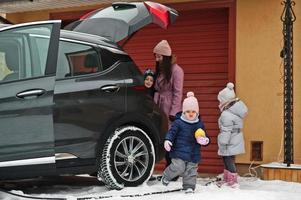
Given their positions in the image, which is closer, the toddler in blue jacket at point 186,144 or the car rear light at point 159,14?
A: the toddler in blue jacket at point 186,144

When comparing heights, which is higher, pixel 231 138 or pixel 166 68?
pixel 166 68

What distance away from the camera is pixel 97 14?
6.50 meters

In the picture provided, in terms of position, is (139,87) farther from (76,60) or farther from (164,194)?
(164,194)

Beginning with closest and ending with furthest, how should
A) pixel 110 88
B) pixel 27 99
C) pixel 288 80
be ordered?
pixel 27 99
pixel 110 88
pixel 288 80

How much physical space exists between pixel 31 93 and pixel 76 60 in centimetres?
71

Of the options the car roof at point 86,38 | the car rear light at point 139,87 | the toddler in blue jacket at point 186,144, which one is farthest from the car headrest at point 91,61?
the toddler in blue jacket at point 186,144

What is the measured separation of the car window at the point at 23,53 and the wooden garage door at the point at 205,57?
13.7ft

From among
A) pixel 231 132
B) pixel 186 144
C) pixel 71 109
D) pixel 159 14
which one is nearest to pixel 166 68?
pixel 159 14

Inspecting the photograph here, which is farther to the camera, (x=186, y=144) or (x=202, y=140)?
(x=186, y=144)

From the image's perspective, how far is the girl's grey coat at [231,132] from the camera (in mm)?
6496

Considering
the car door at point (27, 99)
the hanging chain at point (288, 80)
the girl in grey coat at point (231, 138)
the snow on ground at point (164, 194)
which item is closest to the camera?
the car door at point (27, 99)

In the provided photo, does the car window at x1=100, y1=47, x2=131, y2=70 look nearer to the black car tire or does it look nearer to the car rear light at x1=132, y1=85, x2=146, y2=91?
the car rear light at x1=132, y1=85, x2=146, y2=91

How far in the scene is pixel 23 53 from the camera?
513 centimetres

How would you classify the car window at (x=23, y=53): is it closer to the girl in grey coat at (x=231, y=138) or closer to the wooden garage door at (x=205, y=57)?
the girl in grey coat at (x=231, y=138)
